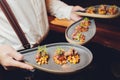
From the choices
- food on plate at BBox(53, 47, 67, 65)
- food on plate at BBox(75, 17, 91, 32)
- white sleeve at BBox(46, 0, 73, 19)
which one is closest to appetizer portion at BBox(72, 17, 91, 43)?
food on plate at BBox(75, 17, 91, 32)

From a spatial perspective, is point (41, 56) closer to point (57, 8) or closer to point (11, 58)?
point (11, 58)

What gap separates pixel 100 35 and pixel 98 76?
30.3 inches

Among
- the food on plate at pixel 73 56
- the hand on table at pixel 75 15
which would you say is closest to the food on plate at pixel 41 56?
the food on plate at pixel 73 56

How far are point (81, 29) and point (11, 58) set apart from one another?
1071 mm

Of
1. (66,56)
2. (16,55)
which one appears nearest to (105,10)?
(66,56)

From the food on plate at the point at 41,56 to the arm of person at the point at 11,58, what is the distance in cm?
28

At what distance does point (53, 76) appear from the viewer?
2322mm

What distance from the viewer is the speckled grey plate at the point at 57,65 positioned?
6.32 ft

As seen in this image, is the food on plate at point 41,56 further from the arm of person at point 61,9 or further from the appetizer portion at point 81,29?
the arm of person at point 61,9

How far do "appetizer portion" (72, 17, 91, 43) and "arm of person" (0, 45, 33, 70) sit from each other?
745 millimetres

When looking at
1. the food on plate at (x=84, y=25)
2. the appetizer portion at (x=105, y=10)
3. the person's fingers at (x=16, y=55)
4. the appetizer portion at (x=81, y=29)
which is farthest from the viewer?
the appetizer portion at (x=105, y=10)

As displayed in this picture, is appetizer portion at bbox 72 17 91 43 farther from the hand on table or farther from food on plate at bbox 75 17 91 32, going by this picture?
the hand on table

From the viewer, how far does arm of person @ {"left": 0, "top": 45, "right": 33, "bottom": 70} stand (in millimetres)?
1866

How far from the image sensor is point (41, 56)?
7.02 feet
